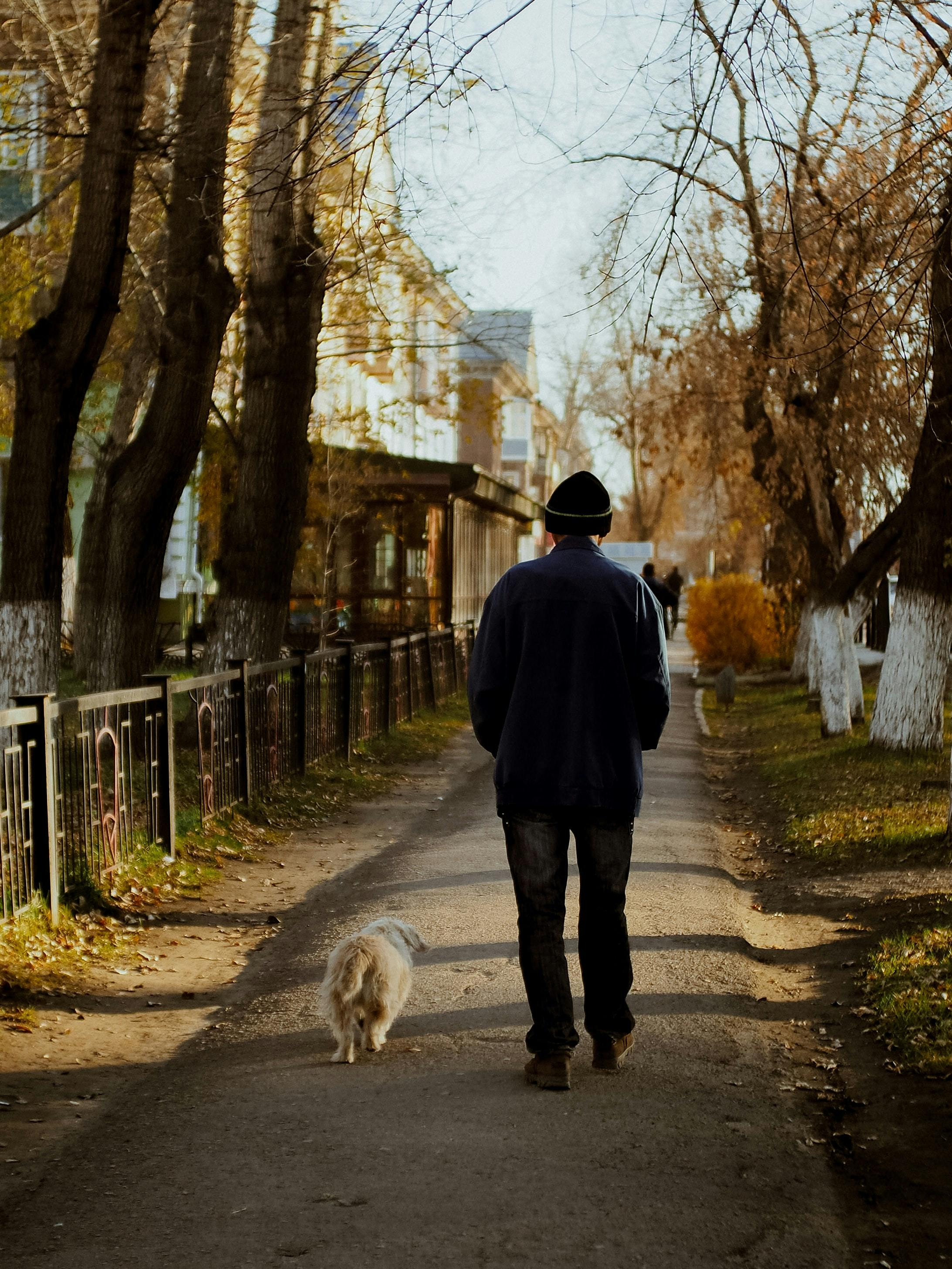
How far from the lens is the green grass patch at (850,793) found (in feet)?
33.0

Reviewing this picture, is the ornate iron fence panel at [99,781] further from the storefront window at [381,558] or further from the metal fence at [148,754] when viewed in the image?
the storefront window at [381,558]

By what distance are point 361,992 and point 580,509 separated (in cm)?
196

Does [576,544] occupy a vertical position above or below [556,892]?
above

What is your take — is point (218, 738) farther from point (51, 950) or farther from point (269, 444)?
point (269, 444)

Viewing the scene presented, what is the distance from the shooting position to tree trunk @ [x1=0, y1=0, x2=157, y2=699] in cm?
1001

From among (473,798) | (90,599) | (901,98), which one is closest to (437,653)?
(90,599)

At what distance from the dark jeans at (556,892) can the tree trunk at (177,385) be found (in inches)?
299

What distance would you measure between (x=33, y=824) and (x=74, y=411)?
3.87m

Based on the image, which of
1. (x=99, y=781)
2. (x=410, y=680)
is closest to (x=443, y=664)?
(x=410, y=680)

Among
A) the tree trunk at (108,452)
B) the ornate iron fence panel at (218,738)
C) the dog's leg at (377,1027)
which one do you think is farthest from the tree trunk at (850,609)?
the dog's leg at (377,1027)

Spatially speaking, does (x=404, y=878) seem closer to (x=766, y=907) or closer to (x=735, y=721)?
(x=766, y=907)

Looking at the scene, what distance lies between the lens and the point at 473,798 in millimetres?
13430

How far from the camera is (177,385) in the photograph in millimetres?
12203

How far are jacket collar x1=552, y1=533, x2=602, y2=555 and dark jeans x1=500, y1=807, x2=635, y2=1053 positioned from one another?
0.92m
